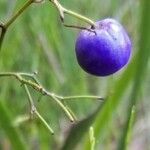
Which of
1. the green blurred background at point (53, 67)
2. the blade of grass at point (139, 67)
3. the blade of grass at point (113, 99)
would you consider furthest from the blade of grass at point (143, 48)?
the green blurred background at point (53, 67)

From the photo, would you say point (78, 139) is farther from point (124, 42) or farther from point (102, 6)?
point (102, 6)

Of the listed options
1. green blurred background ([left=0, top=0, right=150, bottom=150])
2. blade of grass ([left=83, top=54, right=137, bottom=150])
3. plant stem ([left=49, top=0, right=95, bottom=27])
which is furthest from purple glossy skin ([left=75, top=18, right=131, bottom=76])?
green blurred background ([left=0, top=0, right=150, bottom=150])

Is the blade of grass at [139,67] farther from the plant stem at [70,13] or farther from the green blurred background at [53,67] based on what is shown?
the green blurred background at [53,67]

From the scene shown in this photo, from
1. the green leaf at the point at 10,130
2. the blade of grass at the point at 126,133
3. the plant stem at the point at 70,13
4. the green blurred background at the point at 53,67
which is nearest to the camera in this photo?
the plant stem at the point at 70,13

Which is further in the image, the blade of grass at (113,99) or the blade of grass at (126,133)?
the blade of grass at (113,99)

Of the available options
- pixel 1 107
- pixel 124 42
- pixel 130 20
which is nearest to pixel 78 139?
pixel 1 107

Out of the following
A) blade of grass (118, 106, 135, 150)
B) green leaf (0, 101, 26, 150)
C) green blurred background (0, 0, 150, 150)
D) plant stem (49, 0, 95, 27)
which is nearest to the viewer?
plant stem (49, 0, 95, 27)

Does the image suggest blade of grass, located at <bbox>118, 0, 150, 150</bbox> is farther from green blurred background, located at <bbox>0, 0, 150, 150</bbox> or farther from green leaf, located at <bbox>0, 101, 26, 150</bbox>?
green blurred background, located at <bbox>0, 0, 150, 150</bbox>

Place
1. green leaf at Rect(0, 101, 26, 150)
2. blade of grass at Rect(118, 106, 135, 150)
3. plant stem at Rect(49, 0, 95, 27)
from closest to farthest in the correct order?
1. plant stem at Rect(49, 0, 95, 27)
2. blade of grass at Rect(118, 106, 135, 150)
3. green leaf at Rect(0, 101, 26, 150)

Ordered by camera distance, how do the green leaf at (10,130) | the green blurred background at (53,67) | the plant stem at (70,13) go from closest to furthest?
the plant stem at (70,13)
the green leaf at (10,130)
the green blurred background at (53,67)
